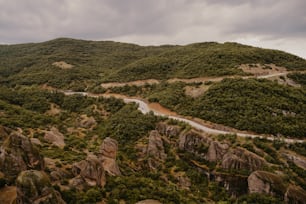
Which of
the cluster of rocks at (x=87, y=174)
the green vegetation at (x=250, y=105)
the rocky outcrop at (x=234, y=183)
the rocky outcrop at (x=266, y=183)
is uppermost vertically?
the green vegetation at (x=250, y=105)

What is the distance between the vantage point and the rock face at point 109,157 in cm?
2684

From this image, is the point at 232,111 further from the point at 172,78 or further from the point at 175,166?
the point at 172,78

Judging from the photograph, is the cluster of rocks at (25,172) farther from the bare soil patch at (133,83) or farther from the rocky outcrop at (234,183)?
the bare soil patch at (133,83)

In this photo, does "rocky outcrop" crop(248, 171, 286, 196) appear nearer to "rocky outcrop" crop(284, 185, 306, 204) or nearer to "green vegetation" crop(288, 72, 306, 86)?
"rocky outcrop" crop(284, 185, 306, 204)

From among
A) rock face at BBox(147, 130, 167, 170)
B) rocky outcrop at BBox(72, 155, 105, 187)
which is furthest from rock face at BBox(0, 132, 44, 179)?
rock face at BBox(147, 130, 167, 170)

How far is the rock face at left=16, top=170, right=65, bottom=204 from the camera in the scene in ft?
49.4

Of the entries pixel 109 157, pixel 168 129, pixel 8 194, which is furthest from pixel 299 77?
pixel 8 194

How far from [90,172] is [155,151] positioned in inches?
707

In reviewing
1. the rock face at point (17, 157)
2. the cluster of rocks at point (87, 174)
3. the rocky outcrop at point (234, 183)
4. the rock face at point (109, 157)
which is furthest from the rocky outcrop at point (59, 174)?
the rocky outcrop at point (234, 183)

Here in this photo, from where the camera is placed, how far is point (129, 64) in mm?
105812

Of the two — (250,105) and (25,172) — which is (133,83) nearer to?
(250,105)

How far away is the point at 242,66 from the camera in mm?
71188

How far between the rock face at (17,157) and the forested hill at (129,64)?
56024 mm

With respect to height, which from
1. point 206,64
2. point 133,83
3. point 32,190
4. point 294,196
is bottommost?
point 294,196
